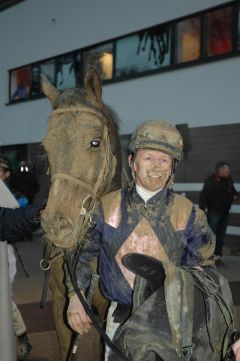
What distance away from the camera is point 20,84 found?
15883 millimetres

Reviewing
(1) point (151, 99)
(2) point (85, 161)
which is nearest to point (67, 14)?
(1) point (151, 99)

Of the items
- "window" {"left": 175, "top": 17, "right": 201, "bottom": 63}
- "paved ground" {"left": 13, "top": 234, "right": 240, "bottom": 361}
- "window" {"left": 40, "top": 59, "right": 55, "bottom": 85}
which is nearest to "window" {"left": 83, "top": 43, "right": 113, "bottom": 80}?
"window" {"left": 40, "top": 59, "right": 55, "bottom": 85}

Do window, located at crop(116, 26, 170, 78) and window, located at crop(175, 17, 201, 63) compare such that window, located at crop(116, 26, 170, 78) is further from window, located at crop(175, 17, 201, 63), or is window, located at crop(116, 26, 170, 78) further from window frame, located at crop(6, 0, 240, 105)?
window, located at crop(175, 17, 201, 63)

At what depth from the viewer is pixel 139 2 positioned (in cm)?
1176

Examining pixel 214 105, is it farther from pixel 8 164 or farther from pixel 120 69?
pixel 8 164

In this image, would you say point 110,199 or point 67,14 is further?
point 67,14

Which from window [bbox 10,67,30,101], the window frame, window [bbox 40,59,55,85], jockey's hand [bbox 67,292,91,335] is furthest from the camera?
window [bbox 10,67,30,101]

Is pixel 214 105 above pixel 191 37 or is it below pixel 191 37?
below

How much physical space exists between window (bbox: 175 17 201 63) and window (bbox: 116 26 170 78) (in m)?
0.30

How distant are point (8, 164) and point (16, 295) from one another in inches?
95.5

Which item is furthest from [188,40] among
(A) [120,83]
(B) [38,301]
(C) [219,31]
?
(B) [38,301]

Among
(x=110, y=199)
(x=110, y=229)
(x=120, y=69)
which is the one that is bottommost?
(x=110, y=229)

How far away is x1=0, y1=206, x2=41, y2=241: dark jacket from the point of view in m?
2.09

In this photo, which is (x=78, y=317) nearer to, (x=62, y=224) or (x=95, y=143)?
(x=62, y=224)
